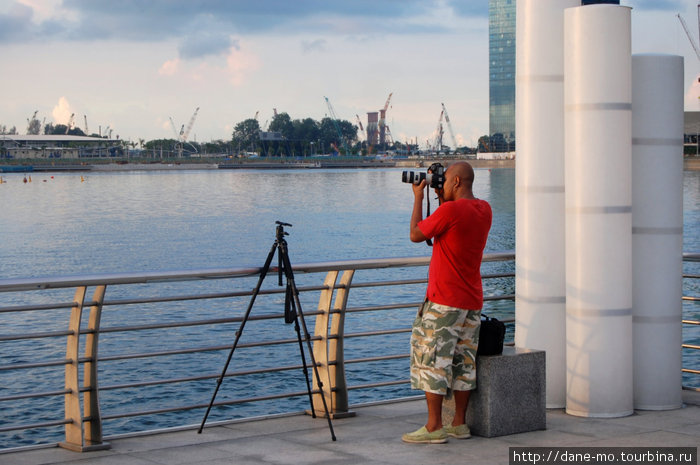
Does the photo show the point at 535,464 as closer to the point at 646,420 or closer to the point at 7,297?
the point at 646,420

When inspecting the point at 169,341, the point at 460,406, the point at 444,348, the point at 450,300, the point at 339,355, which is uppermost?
the point at 450,300

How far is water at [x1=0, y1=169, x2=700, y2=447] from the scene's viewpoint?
18578mm

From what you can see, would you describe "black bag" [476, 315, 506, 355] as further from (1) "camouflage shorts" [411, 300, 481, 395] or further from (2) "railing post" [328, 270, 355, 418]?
(2) "railing post" [328, 270, 355, 418]

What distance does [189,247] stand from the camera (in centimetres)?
5334

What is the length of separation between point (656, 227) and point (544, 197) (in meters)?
0.80

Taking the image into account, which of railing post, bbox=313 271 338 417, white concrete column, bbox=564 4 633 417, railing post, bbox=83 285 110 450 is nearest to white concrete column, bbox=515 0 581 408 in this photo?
white concrete column, bbox=564 4 633 417

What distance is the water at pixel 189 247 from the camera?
61.0ft

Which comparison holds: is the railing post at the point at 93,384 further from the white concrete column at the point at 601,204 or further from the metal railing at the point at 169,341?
the white concrete column at the point at 601,204

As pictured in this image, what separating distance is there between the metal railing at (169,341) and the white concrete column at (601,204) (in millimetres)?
891

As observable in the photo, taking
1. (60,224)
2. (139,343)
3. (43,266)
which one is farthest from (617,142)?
(60,224)

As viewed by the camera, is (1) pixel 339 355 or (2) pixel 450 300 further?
(1) pixel 339 355

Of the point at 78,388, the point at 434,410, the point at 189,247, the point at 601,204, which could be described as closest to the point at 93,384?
the point at 78,388

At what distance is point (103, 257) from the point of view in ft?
156

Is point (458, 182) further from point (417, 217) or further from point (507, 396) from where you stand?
point (507, 396)
